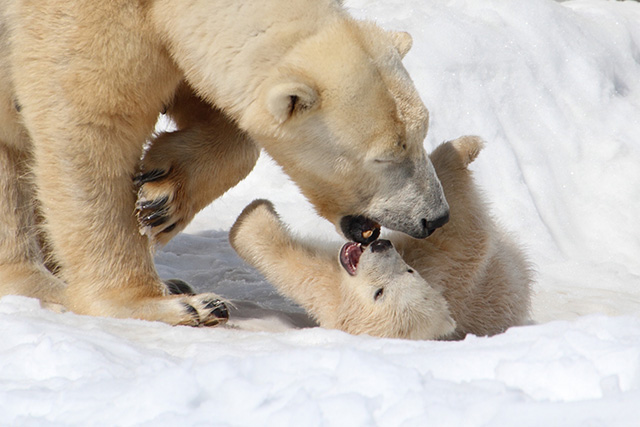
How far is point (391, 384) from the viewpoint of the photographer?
6.90ft

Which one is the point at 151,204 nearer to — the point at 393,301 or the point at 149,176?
the point at 149,176

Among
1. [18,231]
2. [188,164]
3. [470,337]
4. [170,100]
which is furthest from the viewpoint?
[18,231]

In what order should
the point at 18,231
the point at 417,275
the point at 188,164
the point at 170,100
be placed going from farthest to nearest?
the point at 18,231 < the point at 188,164 < the point at 170,100 < the point at 417,275

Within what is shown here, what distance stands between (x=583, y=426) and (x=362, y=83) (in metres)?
1.65

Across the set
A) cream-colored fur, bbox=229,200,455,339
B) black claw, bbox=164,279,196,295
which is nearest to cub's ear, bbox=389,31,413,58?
cream-colored fur, bbox=229,200,455,339

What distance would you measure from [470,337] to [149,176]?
176 centimetres

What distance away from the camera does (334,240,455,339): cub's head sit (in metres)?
3.49

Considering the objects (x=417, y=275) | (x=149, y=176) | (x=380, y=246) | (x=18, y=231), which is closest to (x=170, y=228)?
(x=149, y=176)

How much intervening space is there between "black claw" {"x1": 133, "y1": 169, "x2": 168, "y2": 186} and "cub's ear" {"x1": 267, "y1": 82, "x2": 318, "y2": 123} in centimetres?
92

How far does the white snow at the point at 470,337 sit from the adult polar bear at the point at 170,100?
39 centimetres

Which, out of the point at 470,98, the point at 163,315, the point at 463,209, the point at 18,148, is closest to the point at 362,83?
the point at 463,209

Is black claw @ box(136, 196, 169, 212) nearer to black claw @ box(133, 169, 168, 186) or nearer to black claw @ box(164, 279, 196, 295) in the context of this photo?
black claw @ box(133, 169, 168, 186)

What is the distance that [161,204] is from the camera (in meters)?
3.80

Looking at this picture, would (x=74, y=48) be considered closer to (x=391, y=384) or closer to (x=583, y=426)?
(x=391, y=384)
